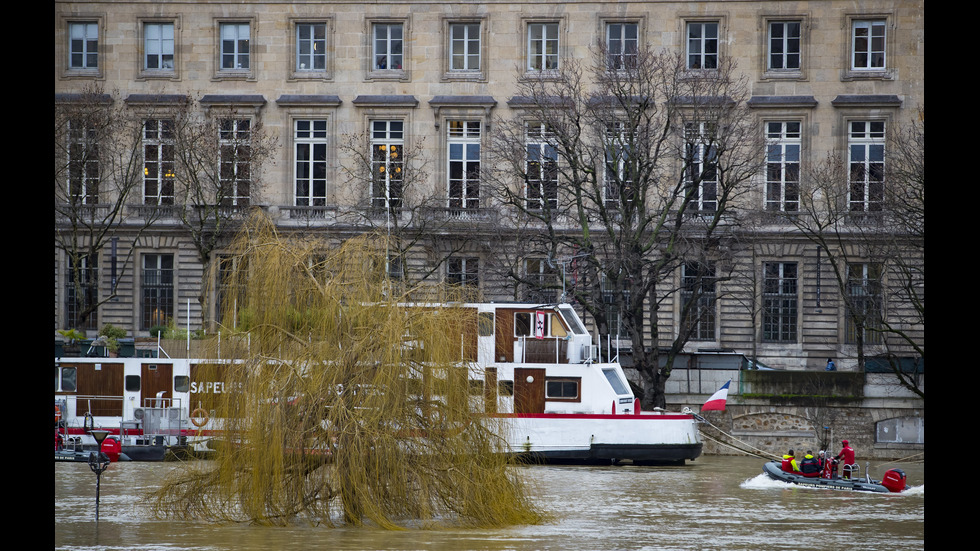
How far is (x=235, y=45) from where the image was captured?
50.4 m

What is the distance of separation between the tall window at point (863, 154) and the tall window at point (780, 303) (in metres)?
3.86

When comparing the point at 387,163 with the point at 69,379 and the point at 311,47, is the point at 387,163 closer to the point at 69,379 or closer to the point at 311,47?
the point at 311,47

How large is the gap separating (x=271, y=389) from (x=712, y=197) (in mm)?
30398

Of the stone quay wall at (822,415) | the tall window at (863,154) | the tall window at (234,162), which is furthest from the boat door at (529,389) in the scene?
the tall window at (863,154)

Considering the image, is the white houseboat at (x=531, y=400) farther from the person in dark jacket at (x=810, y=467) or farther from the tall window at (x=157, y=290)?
the tall window at (x=157, y=290)

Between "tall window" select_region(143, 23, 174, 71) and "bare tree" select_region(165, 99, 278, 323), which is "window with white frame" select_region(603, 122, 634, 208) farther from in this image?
"tall window" select_region(143, 23, 174, 71)

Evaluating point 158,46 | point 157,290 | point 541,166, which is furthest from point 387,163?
point 158,46

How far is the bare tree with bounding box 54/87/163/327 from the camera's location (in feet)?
149

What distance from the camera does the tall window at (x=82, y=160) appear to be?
149ft

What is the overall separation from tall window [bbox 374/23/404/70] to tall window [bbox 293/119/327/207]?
3.40 meters

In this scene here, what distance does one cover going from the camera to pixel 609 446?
33125 mm

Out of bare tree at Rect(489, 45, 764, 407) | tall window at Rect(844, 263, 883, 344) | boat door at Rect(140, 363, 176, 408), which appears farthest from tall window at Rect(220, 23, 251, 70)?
tall window at Rect(844, 263, 883, 344)

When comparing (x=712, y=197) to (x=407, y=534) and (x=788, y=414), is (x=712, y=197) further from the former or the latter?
(x=407, y=534)
